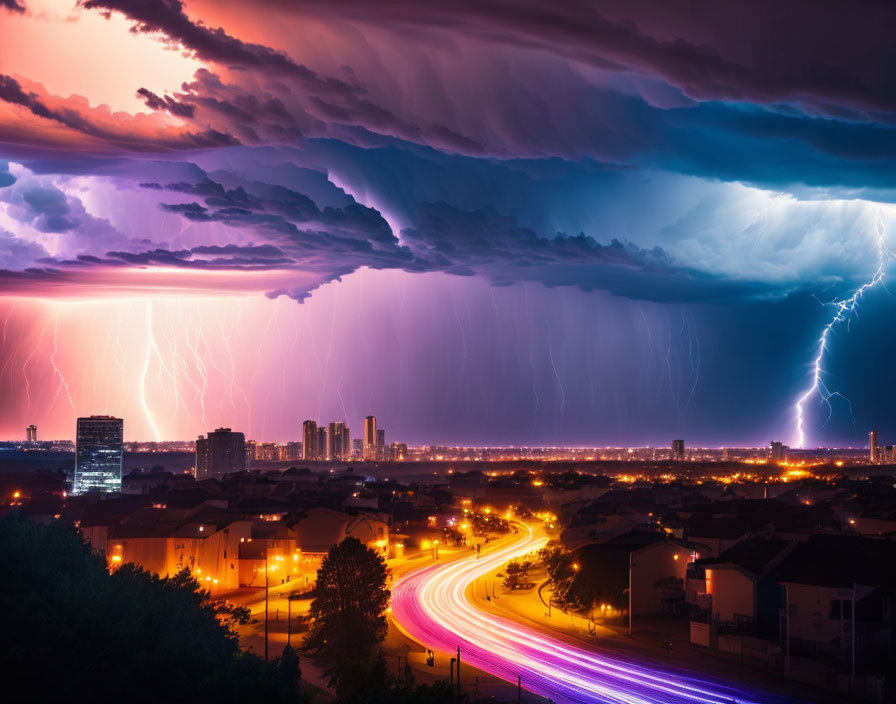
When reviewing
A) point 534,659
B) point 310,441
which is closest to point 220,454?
point 310,441

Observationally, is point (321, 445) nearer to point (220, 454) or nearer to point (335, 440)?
point (335, 440)

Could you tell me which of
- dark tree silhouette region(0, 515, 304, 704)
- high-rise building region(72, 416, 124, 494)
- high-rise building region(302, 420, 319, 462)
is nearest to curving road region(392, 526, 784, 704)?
dark tree silhouette region(0, 515, 304, 704)

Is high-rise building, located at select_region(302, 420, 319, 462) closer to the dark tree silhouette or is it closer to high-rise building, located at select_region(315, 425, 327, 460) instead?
high-rise building, located at select_region(315, 425, 327, 460)

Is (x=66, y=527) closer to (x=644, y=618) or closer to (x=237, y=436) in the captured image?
(x=644, y=618)

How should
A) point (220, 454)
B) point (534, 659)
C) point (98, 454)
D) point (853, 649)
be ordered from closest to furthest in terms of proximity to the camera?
point (853, 649) < point (534, 659) < point (98, 454) < point (220, 454)

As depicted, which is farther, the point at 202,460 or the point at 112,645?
the point at 202,460

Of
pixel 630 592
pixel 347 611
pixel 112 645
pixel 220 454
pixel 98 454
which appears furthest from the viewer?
pixel 220 454
